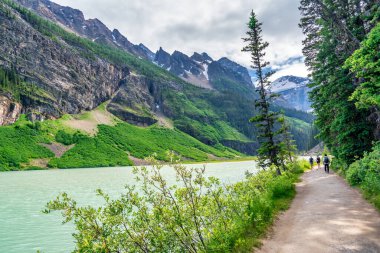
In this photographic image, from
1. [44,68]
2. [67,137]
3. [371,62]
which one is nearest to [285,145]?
[371,62]

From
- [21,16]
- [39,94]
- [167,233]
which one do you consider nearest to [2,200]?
[167,233]

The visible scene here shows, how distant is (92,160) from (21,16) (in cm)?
13251

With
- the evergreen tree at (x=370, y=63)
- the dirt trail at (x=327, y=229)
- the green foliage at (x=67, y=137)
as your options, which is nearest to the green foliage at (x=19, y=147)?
the green foliage at (x=67, y=137)

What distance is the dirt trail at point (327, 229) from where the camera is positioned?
9.49 metres

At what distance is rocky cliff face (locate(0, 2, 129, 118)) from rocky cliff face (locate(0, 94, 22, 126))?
7921 millimetres

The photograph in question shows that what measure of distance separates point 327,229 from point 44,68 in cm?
19190

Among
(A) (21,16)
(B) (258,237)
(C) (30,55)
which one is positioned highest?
(A) (21,16)

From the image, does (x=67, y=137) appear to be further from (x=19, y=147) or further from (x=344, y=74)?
(x=344, y=74)

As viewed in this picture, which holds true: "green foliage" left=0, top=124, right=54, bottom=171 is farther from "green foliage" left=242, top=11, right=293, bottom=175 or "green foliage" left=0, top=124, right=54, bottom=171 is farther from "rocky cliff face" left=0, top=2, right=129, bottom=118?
"green foliage" left=242, top=11, right=293, bottom=175

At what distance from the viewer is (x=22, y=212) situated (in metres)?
25.4

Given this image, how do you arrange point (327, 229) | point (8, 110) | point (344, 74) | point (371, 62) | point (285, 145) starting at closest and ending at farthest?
1. point (327, 229)
2. point (371, 62)
3. point (344, 74)
4. point (285, 145)
5. point (8, 110)

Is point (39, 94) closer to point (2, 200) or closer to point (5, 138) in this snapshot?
point (5, 138)

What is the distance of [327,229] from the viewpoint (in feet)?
36.9

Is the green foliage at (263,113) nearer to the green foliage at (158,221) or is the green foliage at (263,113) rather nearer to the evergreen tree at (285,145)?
the evergreen tree at (285,145)
